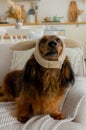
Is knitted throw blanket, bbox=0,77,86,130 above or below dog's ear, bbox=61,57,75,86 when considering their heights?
below

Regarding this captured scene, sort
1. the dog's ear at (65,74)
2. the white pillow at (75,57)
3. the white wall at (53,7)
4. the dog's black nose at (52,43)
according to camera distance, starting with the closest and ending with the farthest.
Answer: the dog's black nose at (52,43) → the dog's ear at (65,74) → the white pillow at (75,57) → the white wall at (53,7)

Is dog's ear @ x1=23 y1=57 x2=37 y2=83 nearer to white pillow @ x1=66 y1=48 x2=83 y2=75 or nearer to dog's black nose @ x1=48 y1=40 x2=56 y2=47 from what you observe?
dog's black nose @ x1=48 y1=40 x2=56 y2=47

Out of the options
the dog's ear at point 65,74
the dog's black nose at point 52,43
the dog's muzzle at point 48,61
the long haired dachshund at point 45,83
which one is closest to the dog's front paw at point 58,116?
the long haired dachshund at point 45,83

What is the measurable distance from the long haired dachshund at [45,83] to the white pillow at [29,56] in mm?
420

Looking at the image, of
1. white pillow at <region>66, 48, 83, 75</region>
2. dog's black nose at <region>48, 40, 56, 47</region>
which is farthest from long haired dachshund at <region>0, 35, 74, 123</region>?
white pillow at <region>66, 48, 83, 75</region>

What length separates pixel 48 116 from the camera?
61.3 inches

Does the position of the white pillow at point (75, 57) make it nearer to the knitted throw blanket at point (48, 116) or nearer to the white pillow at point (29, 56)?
the white pillow at point (29, 56)

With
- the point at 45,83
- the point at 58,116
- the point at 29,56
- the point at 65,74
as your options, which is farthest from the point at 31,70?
the point at 29,56

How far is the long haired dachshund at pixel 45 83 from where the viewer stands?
1.48 meters

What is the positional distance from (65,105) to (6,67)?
0.68 metres

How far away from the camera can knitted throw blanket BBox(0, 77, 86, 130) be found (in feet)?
4.71

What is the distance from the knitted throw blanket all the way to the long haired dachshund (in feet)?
0.17

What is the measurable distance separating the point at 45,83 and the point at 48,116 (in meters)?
0.21

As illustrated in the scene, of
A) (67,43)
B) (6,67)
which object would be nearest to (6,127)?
(67,43)
